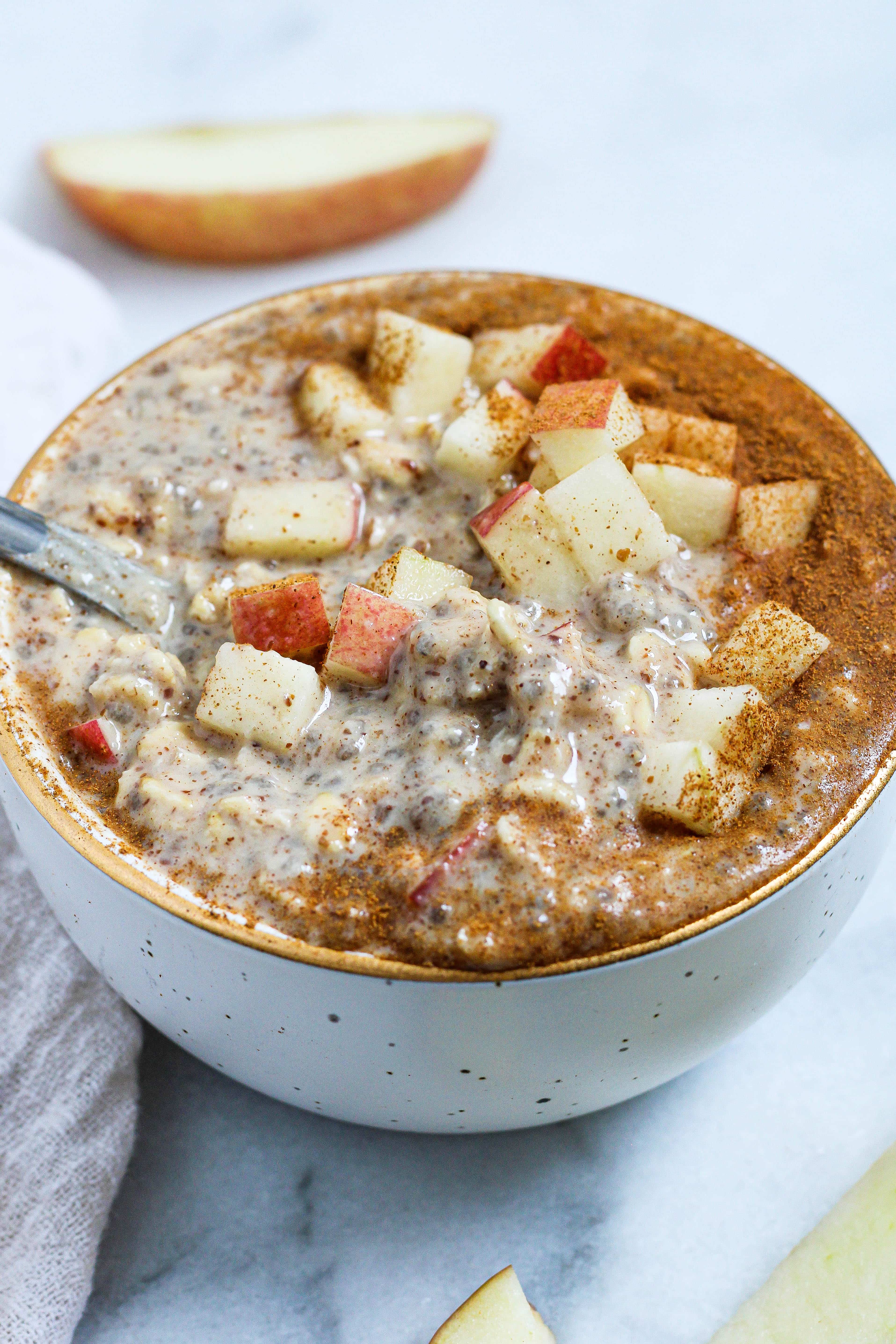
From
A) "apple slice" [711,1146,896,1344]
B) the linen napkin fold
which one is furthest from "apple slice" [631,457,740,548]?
the linen napkin fold

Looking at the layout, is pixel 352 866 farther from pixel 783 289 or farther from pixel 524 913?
pixel 783 289

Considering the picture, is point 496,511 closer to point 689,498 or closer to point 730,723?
point 689,498

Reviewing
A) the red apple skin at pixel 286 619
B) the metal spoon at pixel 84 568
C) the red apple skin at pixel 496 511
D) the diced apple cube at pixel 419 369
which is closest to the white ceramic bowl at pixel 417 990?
the metal spoon at pixel 84 568

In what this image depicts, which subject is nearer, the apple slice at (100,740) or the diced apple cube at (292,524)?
the apple slice at (100,740)

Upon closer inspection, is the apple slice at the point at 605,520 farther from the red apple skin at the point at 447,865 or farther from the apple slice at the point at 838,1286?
the apple slice at the point at 838,1286

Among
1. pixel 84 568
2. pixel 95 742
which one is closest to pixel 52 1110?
pixel 95 742

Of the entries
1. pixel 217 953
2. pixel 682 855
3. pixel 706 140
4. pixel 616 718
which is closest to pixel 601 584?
pixel 616 718
